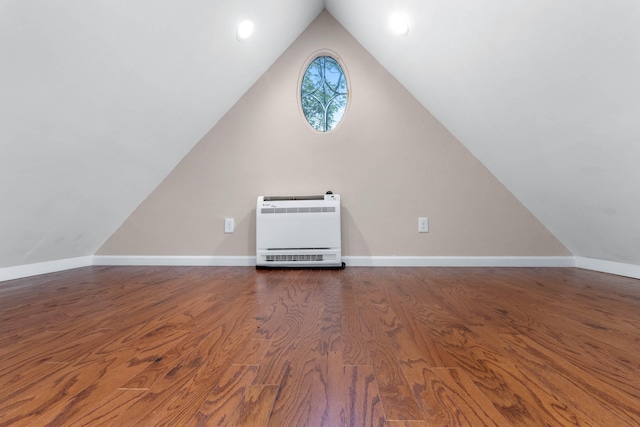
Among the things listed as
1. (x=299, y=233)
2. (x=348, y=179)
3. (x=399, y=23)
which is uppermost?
(x=399, y=23)

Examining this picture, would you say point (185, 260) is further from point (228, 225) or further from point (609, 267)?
point (609, 267)

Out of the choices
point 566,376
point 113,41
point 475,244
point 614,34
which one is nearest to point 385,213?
point 475,244

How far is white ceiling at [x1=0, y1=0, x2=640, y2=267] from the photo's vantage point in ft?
4.09

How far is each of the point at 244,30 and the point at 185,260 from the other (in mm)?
1746

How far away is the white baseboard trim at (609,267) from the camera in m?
1.97

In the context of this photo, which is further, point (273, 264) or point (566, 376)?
point (273, 264)

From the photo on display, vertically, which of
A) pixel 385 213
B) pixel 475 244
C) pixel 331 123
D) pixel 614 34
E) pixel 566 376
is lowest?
pixel 566 376

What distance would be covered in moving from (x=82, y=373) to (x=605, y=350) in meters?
1.41

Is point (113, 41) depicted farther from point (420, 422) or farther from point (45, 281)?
point (420, 422)

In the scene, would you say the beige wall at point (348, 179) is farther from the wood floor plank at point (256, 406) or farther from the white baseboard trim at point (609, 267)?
the wood floor plank at point (256, 406)

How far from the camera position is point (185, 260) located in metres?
2.57

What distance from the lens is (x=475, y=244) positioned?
2441mm

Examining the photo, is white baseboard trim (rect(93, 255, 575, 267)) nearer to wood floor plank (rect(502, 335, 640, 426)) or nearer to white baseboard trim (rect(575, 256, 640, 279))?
white baseboard trim (rect(575, 256, 640, 279))

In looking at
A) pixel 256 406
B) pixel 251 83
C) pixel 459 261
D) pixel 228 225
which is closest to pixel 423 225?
pixel 459 261
